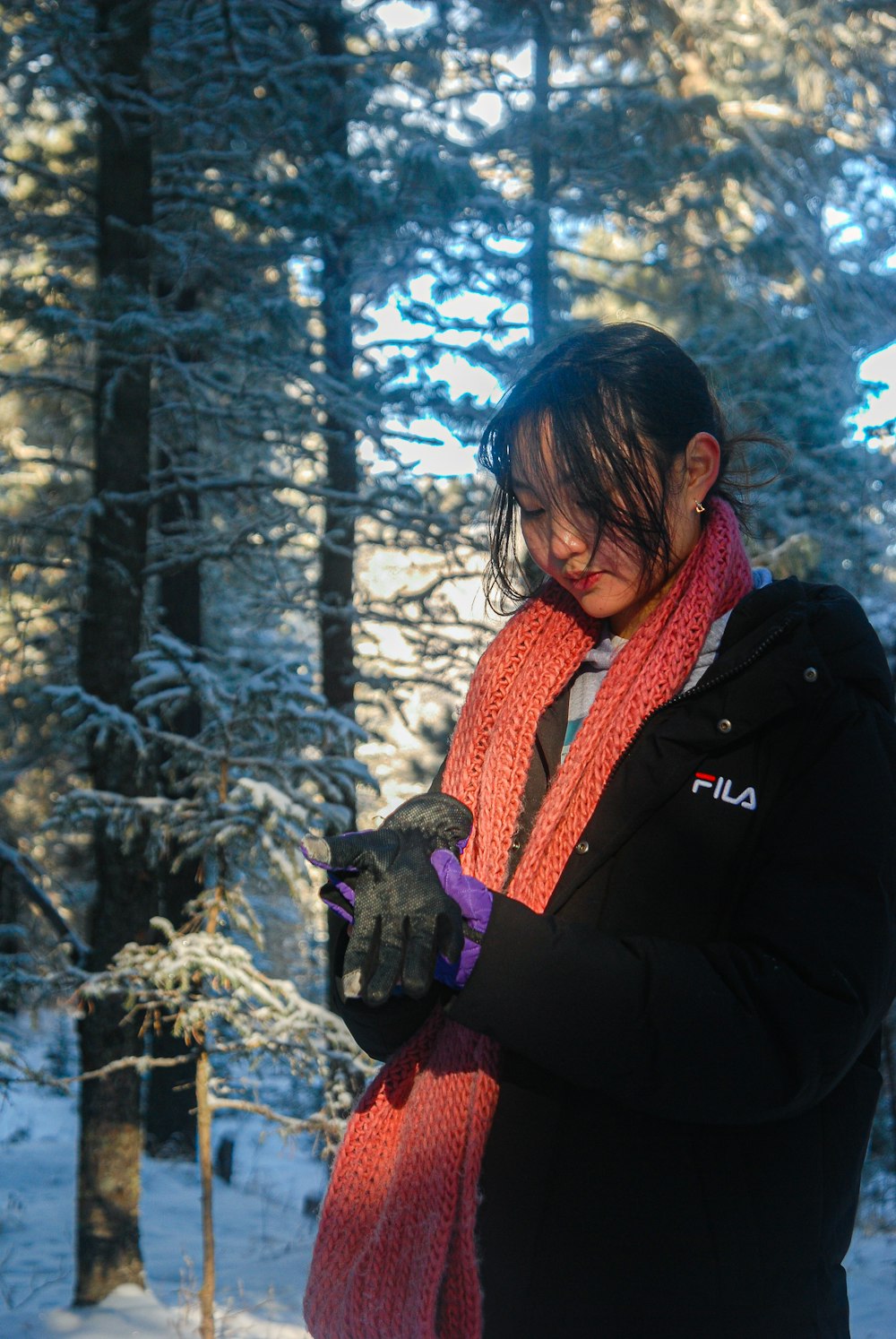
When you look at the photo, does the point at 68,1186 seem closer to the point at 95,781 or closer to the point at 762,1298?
the point at 95,781

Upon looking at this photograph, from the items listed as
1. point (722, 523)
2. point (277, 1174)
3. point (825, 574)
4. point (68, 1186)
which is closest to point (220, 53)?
point (825, 574)

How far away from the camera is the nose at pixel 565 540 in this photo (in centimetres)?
166

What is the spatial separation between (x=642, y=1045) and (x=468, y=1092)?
0.37 metres

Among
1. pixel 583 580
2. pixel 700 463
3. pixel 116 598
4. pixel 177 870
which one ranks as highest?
pixel 116 598

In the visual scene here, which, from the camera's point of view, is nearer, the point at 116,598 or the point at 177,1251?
the point at 116,598

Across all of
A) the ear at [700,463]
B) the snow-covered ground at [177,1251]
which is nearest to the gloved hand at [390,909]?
the ear at [700,463]

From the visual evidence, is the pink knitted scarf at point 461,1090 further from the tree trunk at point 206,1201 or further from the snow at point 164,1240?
the tree trunk at point 206,1201

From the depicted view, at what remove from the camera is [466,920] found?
4.47ft

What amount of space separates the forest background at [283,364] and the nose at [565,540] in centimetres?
287

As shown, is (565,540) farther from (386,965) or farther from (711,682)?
(386,965)

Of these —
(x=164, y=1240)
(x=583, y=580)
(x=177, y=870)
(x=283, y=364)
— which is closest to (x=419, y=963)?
(x=583, y=580)

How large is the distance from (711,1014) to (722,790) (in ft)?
1.01

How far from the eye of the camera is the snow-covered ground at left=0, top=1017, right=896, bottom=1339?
21.0 ft

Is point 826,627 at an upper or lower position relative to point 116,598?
lower
